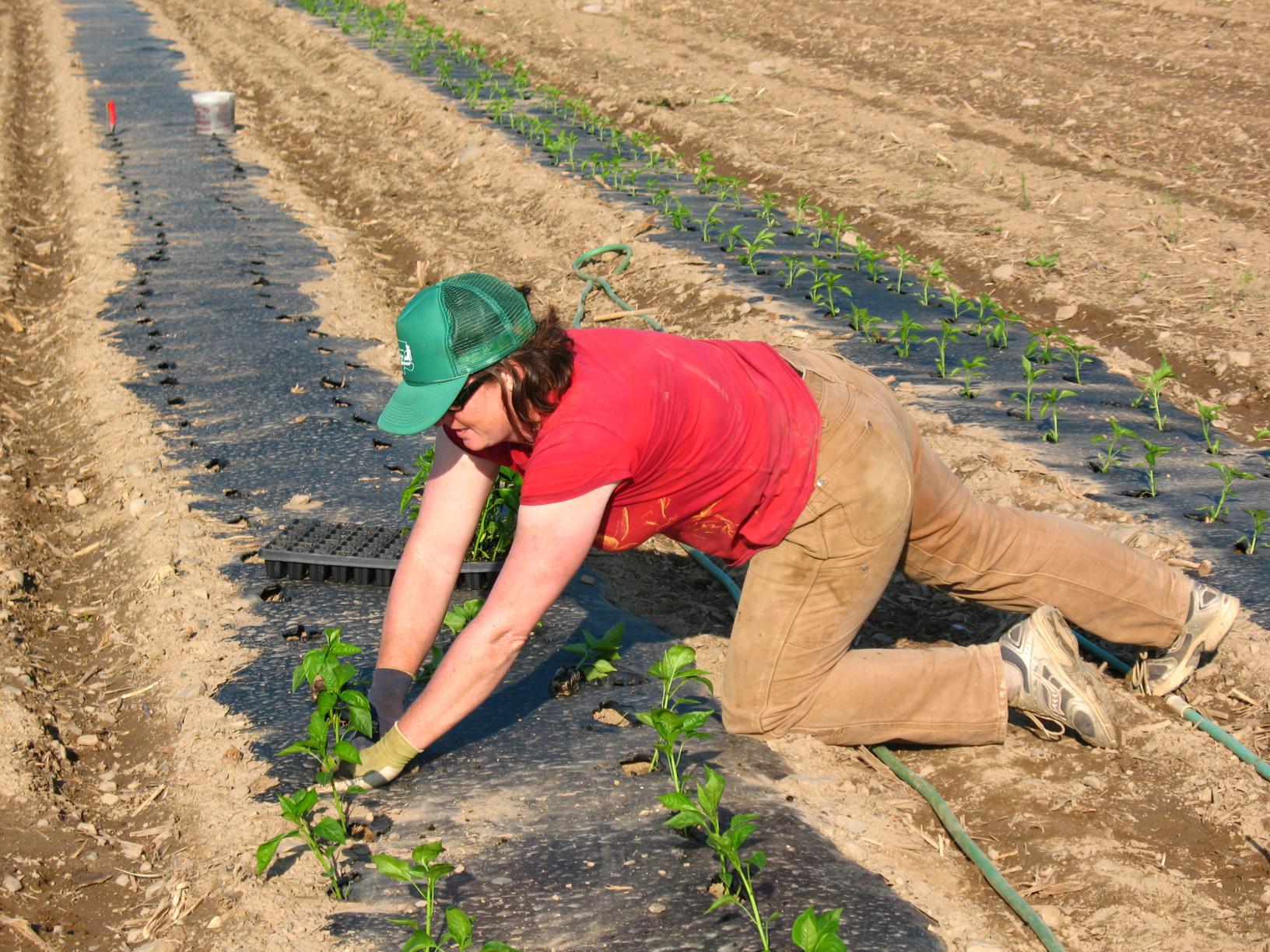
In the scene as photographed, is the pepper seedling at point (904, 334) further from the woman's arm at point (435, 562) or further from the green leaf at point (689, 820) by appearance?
the green leaf at point (689, 820)

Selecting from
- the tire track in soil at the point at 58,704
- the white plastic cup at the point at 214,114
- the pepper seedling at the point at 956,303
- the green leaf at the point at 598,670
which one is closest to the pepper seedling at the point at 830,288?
the pepper seedling at the point at 956,303

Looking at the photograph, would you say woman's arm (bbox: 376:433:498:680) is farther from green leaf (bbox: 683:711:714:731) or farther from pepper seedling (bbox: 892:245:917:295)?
pepper seedling (bbox: 892:245:917:295)

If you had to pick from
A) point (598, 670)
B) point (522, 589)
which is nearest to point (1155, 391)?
point (598, 670)

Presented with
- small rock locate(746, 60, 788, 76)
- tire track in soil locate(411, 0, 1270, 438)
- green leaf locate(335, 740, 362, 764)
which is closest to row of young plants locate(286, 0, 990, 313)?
tire track in soil locate(411, 0, 1270, 438)

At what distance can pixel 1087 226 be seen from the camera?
296 inches

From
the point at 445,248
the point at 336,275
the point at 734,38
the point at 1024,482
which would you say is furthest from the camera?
the point at 734,38

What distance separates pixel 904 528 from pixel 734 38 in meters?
12.0

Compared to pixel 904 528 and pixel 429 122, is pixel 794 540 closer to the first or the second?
pixel 904 528

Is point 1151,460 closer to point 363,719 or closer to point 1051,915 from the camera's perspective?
point 1051,915

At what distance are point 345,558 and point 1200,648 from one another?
2323 millimetres

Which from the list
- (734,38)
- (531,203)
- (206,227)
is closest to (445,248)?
(531,203)

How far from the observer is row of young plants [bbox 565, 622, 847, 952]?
2.06 meters

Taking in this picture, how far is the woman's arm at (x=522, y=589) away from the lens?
2.40 m

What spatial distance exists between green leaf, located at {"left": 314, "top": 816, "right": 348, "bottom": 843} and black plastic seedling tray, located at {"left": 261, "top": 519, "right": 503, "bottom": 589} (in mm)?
1189
